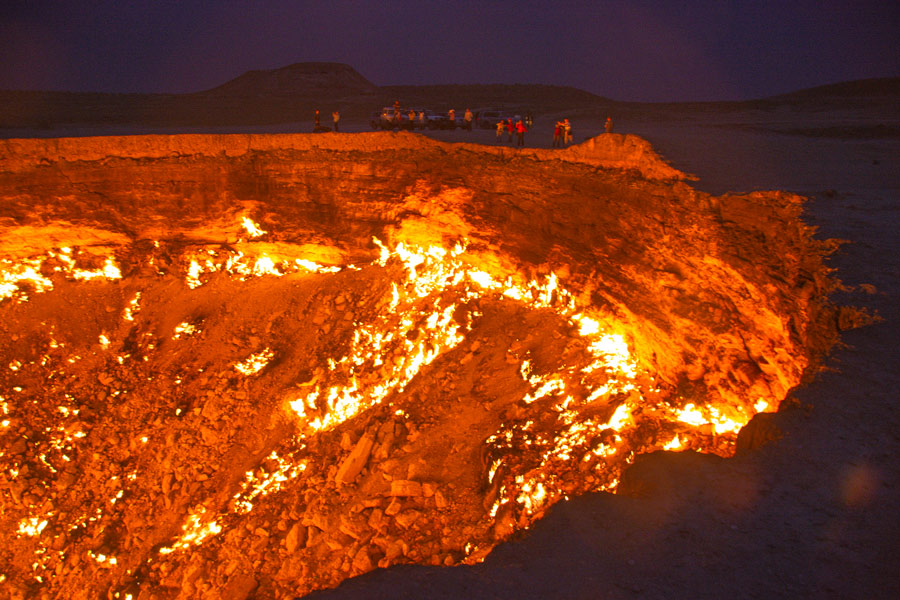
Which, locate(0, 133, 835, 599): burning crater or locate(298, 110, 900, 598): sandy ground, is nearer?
locate(298, 110, 900, 598): sandy ground

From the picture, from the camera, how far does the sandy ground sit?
3654mm

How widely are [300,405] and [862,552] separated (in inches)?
265

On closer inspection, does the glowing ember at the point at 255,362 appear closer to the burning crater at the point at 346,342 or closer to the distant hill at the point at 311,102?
the burning crater at the point at 346,342

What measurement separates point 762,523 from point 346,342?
6239 millimetres

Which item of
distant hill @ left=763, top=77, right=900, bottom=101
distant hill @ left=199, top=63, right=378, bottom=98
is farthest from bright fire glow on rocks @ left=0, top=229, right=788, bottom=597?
distant hill @ left=199, top=63, right=378, bottom=98

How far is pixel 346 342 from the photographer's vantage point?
8.65 m

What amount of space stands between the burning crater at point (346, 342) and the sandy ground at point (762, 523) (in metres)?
0.60

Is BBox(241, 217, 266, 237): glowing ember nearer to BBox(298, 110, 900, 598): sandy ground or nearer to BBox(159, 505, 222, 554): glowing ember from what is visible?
BBox(159, 505, 222, 554): glowing ember

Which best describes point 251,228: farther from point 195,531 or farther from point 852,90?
point 852,90

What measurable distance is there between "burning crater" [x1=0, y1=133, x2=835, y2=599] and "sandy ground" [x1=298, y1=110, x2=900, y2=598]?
602 mm

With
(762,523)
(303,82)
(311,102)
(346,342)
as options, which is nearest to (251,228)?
(346,342)

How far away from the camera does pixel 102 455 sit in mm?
7605

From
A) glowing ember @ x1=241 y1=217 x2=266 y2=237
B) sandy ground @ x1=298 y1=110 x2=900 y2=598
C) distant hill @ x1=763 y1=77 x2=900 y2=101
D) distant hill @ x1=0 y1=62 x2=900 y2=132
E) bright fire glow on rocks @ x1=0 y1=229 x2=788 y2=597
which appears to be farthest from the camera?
distant hill @ x1=763 y1=77 x2=900 y2=101

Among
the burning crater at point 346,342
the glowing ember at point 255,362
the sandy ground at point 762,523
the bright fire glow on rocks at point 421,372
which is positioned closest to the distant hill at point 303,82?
the burning crater at point 346,342
